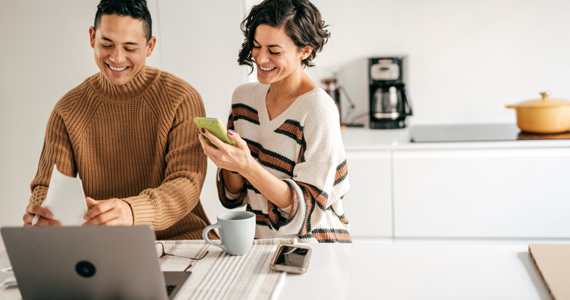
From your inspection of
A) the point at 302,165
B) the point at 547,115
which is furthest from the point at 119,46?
the point at 547,115

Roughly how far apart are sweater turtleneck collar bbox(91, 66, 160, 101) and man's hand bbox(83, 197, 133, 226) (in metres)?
0.42

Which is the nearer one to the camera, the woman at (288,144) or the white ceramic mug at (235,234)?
the white ceramic mug at (235,234)

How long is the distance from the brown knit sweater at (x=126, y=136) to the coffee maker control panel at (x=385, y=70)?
1.49m

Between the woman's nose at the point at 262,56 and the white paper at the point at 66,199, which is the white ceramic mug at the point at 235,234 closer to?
the white paper at the point at 66,199

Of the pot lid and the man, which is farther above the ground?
the man

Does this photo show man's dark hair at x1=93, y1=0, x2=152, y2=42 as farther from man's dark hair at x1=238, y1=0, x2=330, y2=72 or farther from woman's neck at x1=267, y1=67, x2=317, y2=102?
woman's neck at x1=267, y1=67, x2=317, y2=102

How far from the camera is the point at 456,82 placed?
277 centimetres

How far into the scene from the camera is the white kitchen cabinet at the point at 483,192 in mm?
2246

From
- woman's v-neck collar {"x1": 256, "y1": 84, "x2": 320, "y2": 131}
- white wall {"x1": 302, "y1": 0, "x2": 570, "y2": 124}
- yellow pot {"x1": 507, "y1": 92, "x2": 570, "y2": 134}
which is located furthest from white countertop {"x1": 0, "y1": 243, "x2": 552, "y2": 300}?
white wall {"x1": 302, "y1": 0, "x2": 570, "y2": 124}

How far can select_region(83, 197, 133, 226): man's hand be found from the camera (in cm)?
107

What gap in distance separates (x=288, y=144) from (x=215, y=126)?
1.00ft

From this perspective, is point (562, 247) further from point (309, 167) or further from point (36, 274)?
point (36, 274)

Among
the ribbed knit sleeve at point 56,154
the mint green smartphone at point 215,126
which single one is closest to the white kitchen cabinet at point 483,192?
the mint green smartphone at point 215,126

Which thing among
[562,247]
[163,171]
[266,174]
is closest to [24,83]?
[163,171]
